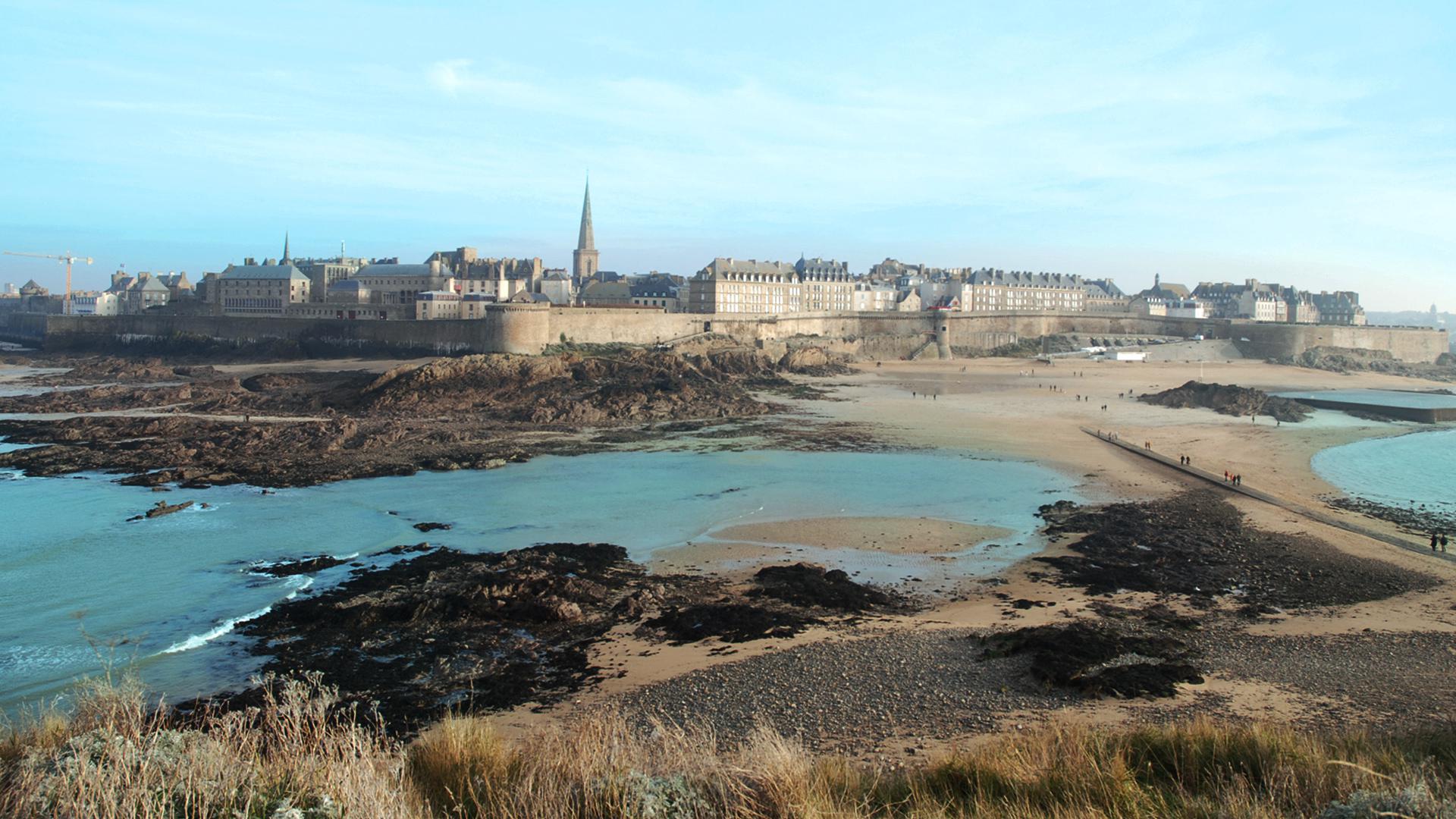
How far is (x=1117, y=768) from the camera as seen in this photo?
6.20 metres

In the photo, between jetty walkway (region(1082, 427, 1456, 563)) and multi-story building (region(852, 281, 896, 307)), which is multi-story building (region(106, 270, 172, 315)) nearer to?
multi-story building (region(852, 281, 896, 307))

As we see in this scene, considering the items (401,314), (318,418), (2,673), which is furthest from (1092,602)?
(401,314)

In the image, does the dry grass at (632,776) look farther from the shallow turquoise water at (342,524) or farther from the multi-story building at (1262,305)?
the multi-story building at (1262,305)

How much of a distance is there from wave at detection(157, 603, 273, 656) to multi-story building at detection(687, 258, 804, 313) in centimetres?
5138

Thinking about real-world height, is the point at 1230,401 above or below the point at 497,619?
above

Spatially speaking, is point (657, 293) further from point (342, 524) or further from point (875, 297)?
point (342, 524)

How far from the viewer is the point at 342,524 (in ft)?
59.6

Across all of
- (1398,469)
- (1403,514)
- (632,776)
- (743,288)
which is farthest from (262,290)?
(632,776)

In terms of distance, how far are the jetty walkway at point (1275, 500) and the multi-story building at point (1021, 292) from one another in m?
54.0

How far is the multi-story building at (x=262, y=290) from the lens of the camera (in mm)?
64375

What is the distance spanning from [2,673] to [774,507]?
12951 millimetres

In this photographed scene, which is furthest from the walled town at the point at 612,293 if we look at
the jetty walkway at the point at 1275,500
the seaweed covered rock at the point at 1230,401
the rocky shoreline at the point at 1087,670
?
the rocky shoreline at the point at 1087,670

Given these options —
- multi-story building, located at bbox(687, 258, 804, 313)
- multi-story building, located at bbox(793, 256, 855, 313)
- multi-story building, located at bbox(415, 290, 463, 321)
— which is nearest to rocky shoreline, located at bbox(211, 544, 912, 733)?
multi-story building, located at bbox(415, 290, 463, 321)

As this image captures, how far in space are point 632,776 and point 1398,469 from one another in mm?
26947
